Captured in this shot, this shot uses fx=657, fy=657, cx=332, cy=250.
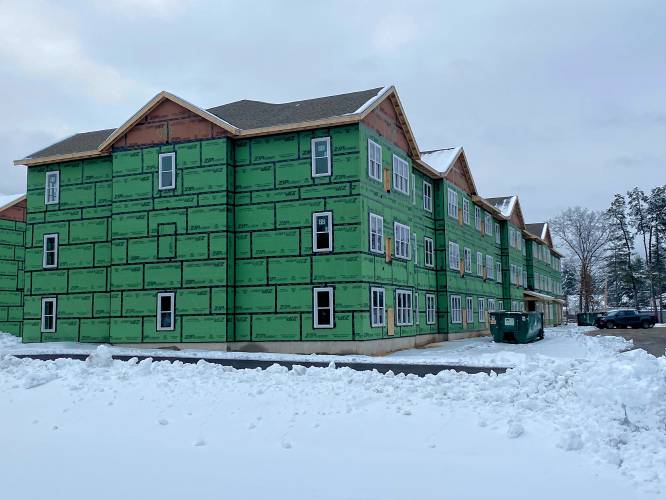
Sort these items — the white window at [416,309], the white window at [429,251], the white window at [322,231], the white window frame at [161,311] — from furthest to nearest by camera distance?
the white window at [429,251]
the white window at [416,309]
the white window frame at [161,311]
the white window at [322,231]

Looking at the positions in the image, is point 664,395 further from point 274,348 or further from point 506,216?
point 506,216

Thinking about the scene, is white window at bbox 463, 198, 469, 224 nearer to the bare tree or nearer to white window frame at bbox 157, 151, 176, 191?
white window frame at bbox 157, 151, 176, 191

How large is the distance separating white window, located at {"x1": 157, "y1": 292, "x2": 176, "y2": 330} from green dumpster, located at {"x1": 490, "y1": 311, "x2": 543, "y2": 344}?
16298 mm

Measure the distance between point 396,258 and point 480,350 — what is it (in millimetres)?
5521

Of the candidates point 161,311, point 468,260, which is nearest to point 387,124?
point 161,311

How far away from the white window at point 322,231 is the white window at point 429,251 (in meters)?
10.3

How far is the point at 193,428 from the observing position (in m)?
11.8

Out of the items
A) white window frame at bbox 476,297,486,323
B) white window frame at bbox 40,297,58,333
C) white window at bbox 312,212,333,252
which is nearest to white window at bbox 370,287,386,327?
white window at bbox 312,212,333,252

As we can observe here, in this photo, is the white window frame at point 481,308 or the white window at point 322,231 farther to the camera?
the white window frame at point 481,308

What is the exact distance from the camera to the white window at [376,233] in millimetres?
27453

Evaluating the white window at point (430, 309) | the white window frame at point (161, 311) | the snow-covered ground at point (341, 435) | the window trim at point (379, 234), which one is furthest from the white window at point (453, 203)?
the snow-covered ground at point (341, 435)

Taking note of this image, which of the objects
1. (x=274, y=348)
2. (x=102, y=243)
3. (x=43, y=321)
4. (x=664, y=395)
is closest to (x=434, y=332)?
(x=274, y=348)

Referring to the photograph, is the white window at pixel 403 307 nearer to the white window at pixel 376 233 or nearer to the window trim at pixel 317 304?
the white window at pixel 376 233

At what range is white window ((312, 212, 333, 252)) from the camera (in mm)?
26594
